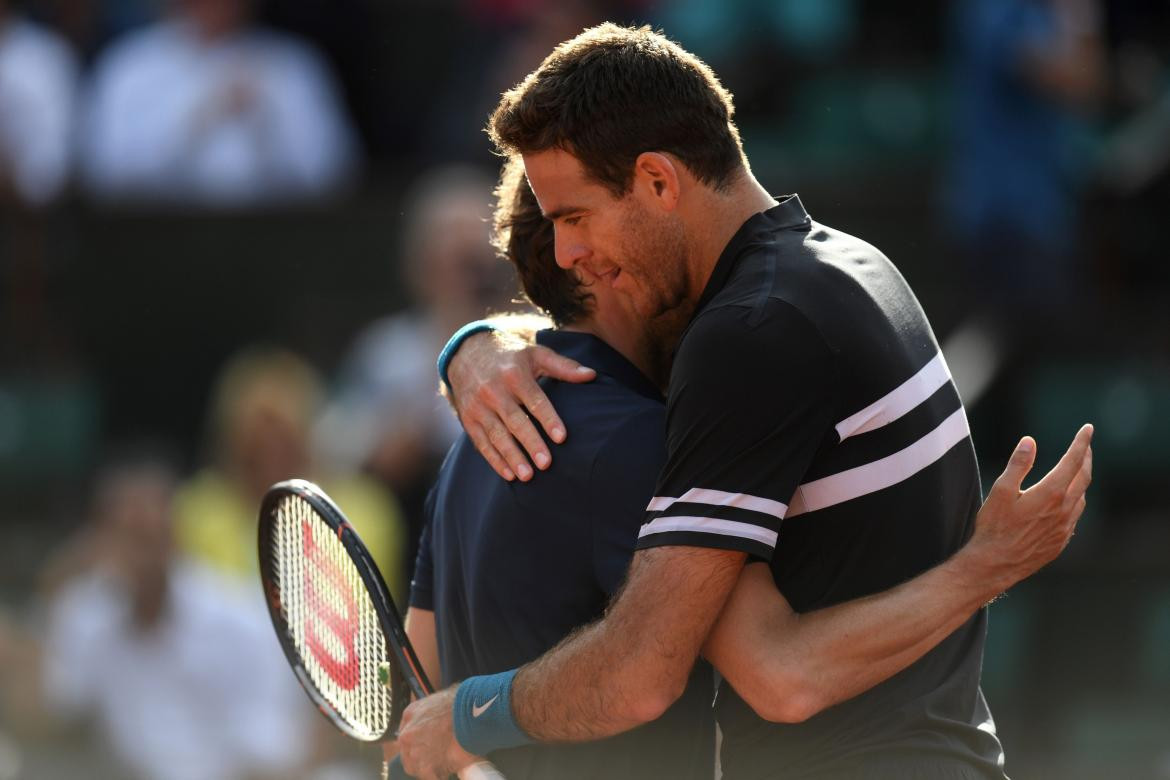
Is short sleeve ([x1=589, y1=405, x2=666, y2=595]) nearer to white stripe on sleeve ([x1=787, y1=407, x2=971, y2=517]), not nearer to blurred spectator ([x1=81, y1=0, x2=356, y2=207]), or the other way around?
white stripe on sleeve ([x1=787, y1=407, x2=971, y2=517])

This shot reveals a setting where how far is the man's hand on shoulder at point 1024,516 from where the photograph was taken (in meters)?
2.45

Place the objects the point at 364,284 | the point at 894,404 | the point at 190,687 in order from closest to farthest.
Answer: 1. the point at 894,404
2. the point at 190,687
3. the point at 364,284

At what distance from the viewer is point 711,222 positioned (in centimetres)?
266

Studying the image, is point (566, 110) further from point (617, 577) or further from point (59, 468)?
point (59, 468)

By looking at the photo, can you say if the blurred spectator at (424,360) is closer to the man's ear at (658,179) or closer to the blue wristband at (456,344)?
the blue wristband at (456,344)

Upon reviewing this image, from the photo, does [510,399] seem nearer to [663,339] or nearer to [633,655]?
[663,339]

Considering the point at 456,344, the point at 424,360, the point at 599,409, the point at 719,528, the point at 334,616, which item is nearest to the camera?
the point at 719,528

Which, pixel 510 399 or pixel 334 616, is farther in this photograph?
pixel 334 616

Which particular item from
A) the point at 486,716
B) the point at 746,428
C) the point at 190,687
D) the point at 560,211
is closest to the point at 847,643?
the point at 746,428

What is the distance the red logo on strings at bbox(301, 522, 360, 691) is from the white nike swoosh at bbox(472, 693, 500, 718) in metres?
0.53

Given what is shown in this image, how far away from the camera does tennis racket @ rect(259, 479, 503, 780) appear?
2.97 meters

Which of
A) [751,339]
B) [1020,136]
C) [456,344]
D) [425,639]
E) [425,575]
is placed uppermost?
[751,339]

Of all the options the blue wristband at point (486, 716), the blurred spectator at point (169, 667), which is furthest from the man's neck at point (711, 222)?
the blurred spectator at point (169, 667)

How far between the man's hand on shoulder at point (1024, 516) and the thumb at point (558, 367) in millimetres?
633
